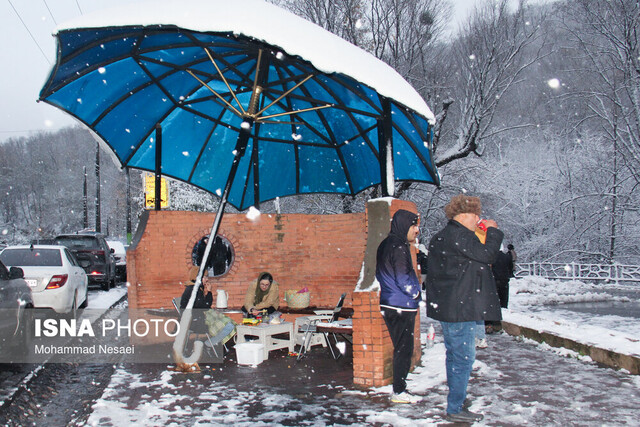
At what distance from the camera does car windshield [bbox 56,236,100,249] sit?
60.0 ft

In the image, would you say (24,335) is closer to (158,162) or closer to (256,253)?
(158,162)

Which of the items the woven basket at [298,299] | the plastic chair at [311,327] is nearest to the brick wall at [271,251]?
the woven basket at [298,299]

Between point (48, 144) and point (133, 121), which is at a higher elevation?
point (48, 144)

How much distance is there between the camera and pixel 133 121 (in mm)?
9203

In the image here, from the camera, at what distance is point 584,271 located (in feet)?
87.2

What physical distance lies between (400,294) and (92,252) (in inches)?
600

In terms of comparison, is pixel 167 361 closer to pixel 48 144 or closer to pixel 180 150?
pixel 180 150

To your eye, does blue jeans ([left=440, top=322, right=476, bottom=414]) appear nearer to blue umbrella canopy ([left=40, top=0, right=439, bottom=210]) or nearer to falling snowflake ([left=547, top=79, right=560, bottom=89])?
blue umbrella canopy ([left=40, top=0, right=439, bottom=210])

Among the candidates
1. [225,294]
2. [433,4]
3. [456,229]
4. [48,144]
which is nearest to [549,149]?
[433,4]

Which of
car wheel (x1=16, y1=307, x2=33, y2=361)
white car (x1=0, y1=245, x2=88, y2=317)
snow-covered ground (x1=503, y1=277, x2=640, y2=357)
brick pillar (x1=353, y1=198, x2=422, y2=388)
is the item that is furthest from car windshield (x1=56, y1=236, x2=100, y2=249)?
brick pillar (x1=353, y1=198, x2=422, y2=388)

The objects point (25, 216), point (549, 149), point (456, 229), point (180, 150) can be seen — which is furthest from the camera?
point (25, 216)

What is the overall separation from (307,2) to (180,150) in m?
13.9

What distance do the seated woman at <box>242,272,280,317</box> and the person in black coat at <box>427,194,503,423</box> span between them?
148 inches

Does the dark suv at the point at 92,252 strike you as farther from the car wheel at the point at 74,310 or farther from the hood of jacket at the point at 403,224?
the hood of jacket at the point at 403,224
